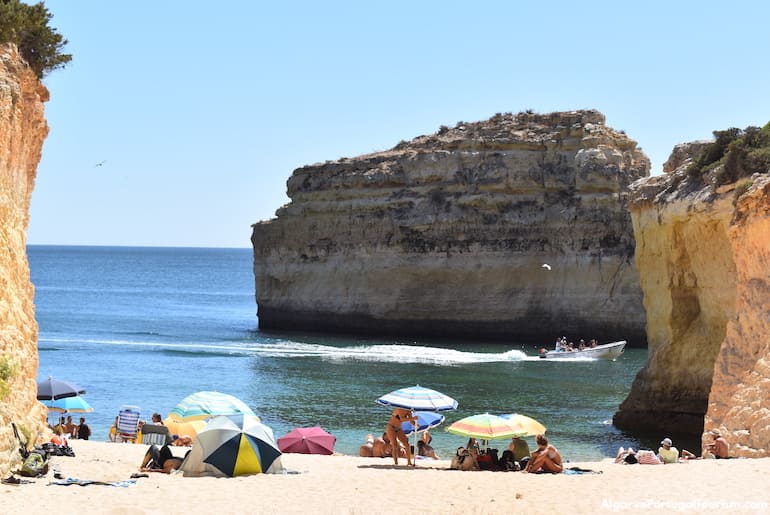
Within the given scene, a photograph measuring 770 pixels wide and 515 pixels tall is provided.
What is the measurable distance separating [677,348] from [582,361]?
1936 cm

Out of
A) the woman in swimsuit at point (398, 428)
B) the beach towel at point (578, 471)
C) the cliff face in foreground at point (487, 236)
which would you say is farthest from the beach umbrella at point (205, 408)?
the cliff face in foreground at point (487, 236)

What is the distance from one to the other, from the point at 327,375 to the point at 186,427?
18982mm

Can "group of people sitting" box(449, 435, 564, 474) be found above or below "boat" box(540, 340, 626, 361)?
above

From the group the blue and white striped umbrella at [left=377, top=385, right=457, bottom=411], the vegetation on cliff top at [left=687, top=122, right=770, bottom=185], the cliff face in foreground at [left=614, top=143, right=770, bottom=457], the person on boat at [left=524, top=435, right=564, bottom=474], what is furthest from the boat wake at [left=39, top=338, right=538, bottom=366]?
the person on boat at [left=524, top=435, right=564, bottom=474]

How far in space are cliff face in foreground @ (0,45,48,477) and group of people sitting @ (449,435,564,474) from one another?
6.55 meters

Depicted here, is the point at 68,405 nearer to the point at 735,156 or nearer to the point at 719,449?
the point at 719,449

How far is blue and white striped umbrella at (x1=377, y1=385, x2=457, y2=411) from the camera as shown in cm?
1814

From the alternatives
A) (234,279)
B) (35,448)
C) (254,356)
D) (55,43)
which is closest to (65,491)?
(35,448)

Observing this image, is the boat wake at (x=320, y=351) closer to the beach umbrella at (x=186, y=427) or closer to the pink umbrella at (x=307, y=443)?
the pink umbrella at (x=307, y=443)

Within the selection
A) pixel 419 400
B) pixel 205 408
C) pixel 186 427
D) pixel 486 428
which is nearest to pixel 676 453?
pixel 486 428

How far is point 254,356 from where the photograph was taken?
153ft

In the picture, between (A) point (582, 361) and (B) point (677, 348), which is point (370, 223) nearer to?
(A) point (582, 361)

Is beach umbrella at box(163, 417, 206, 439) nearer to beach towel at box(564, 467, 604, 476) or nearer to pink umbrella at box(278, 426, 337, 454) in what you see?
pink umbrella at box(278, 426, 337, 454)

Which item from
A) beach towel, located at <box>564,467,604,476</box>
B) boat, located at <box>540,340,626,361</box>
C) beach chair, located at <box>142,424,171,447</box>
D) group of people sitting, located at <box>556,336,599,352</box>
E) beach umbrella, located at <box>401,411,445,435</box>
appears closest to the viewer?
beach towel, located at <box>564,467,604,476</box>
